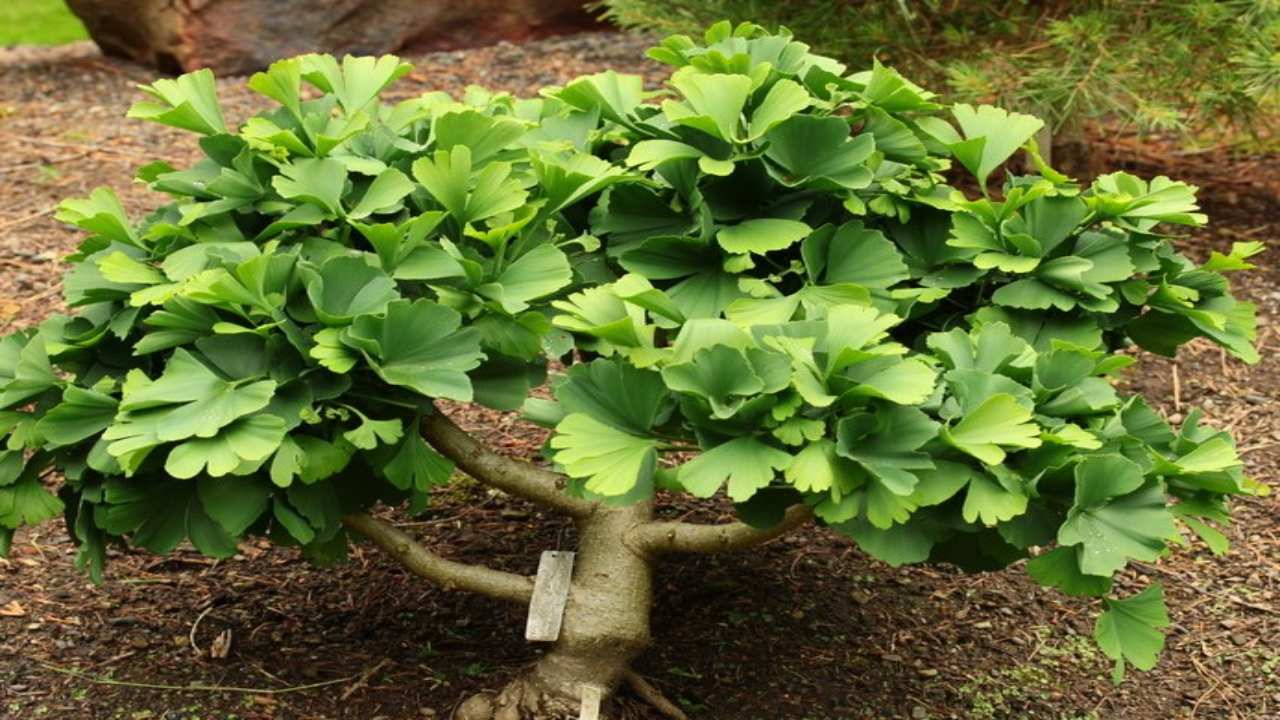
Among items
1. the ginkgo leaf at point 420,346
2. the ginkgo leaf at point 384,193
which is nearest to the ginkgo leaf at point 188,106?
the ginkgo leaf at point 384,193

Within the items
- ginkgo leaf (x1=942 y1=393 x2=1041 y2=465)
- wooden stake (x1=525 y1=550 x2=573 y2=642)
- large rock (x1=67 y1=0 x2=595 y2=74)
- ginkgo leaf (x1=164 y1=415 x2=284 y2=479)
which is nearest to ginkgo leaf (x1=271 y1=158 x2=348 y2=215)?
ginkgo leaf (x1=164 y1=415 x2=284 y2=479)

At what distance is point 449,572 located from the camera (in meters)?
2.53

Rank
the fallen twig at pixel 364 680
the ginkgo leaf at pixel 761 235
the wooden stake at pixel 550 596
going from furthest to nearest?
the fallen twig at pixel 364 680 → the wooden stake at pixel 550 596 → the ginkgo leaf at pixel 761 235

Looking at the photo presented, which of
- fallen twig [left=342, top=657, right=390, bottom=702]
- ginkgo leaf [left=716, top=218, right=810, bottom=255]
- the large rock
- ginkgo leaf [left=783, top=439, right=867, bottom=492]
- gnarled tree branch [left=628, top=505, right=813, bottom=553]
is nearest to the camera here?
ginkgo leaf [left=783, top=439, right=867, bottom=492]

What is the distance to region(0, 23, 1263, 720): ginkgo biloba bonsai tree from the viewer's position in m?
1.90

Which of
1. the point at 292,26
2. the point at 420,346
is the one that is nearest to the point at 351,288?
the point at 420,346

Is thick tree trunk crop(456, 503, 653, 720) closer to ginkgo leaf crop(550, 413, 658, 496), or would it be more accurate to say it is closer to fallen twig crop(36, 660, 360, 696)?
fallen twig crop(36, 660, 360, 696)

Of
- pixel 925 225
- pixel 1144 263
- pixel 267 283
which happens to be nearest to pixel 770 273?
pixel 925 225

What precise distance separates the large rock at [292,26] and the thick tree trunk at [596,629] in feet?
14.1

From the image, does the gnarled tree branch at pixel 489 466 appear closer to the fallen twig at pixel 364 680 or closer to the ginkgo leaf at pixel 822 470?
the fallen twig at pixel 364 680

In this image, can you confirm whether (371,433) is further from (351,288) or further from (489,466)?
(489,466)

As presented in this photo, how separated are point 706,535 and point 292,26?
457 cm

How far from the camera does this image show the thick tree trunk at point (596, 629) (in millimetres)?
2467

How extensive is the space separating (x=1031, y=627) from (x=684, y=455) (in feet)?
2.93
